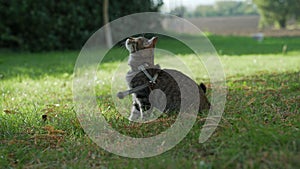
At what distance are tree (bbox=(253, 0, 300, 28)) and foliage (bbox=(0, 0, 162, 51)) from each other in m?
15.4

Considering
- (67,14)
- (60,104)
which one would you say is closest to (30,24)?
(67,14)

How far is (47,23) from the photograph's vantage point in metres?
11.5

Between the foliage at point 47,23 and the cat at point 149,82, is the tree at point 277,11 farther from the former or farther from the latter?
the cat at point 149,82

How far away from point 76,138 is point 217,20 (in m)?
25.3

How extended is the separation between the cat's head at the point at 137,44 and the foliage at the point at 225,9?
23749mm

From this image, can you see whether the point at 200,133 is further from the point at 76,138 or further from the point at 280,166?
the point at 76,138

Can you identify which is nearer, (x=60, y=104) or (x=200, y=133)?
(x=200, y=133)

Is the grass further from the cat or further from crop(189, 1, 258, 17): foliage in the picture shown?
crop(189, 1, 258, 17): foliage

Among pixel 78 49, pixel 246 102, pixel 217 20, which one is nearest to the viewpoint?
pixel 246 102

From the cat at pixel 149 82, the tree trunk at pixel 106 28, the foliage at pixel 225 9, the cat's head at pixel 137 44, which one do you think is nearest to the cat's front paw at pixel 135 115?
the cat at pixel 149 82

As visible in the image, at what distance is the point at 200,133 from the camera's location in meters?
2.80

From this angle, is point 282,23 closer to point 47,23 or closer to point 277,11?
point 277,11

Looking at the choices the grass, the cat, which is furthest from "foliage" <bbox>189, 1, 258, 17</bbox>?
the cat

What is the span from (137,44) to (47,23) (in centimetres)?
899
